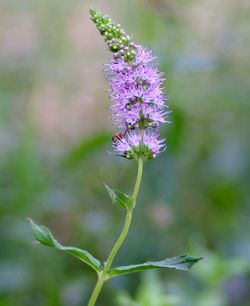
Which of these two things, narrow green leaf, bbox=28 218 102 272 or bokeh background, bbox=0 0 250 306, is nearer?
narrow green leaf, bbox=28 218 102 272

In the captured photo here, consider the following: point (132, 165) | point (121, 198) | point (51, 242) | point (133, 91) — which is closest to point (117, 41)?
point (133, 91)

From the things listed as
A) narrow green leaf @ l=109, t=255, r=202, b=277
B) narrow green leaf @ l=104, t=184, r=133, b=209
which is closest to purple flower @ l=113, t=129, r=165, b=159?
narrow green leaf @ l=104, t=184, r=133, b=209

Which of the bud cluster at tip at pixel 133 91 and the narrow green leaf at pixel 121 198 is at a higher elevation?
the bud cluster at tip at pixel 133 91

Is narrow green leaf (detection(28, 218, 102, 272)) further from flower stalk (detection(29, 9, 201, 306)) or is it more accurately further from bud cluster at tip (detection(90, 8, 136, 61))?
bud cluster at tip (detection(90, 8, 136, 61))

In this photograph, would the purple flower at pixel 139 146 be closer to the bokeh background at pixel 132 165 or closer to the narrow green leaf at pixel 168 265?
the narrow green leaf at pixel 168 265

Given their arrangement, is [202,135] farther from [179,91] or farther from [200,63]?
[200,63]

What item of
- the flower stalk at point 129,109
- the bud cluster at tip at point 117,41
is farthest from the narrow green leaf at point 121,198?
the bud cluster at tip at point 117,41
